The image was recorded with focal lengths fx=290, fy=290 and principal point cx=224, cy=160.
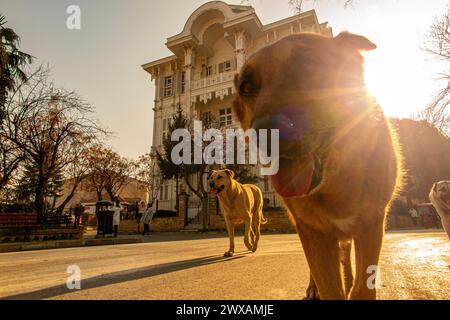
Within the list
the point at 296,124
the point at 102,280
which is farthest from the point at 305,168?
the point at 102,280

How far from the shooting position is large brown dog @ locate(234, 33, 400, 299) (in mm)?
1289

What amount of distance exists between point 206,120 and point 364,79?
83.0 feet

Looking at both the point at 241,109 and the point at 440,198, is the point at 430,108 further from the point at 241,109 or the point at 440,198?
the point at 241,109

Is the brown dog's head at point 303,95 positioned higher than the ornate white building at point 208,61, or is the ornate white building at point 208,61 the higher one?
the ornate white building at point 208,61

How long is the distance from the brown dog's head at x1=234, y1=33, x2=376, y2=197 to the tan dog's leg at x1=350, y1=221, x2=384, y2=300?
0.47m

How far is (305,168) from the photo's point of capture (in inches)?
50.1

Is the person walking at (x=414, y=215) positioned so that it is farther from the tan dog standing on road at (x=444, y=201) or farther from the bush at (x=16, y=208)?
the bush at (x=16, y=208)

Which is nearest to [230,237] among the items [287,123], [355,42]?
[355,42]

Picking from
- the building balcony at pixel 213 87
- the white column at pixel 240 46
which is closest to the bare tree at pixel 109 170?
the building balcony at pixel 213 87

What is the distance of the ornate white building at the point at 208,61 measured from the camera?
→ 29156 millimetres

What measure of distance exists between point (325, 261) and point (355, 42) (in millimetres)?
1319

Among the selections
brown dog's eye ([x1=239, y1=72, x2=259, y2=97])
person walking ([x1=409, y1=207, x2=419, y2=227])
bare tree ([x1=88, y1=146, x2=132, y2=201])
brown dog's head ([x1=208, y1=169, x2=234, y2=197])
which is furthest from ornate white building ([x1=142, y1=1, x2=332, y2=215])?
brown dog's eye ([x1=239, y1=72, x2=259, y2=97])

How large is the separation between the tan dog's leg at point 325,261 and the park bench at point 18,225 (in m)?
13.2

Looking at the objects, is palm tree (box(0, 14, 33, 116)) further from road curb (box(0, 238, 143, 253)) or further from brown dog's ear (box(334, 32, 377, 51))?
brown dog's ear (box(334, 32, 377, 51))
